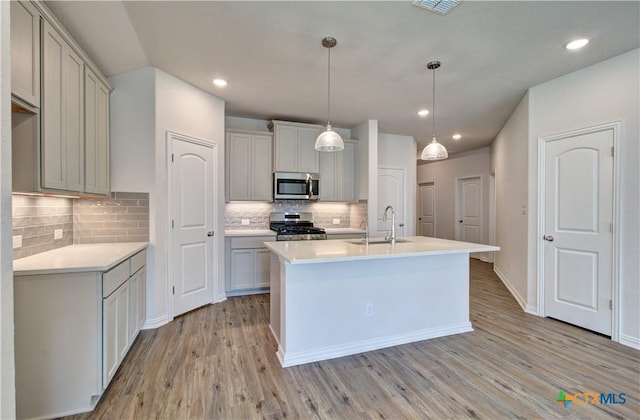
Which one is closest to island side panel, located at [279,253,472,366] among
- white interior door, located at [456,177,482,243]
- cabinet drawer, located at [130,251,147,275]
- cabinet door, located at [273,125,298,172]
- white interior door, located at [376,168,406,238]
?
cabinet drawer, located at [130,251,147,275]

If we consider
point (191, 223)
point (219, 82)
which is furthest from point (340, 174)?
point (191, 223)

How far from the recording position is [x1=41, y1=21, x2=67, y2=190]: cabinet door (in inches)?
74.0

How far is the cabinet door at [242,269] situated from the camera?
407 cm

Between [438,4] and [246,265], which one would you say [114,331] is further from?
[438,4]

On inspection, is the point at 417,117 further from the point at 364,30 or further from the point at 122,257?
the point at 122,257

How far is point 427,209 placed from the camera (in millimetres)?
8070

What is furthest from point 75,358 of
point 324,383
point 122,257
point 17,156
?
point 324,383

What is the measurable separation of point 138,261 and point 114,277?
0.66 meters

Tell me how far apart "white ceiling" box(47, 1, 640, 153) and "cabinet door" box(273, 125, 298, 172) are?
69 centimetres

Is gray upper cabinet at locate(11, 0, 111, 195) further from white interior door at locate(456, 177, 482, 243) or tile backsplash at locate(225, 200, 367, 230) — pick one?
white interior door at locate(456, 177, 482, 243)

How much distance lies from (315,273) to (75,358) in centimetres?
163

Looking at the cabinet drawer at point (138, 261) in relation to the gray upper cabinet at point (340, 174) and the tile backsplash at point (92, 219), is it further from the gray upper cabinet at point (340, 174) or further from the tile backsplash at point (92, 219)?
the gray upper cabinet at point (340, 174)

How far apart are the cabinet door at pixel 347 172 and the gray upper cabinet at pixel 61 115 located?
3.41 meters

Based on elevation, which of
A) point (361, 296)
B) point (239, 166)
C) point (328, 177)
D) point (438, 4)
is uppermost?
point (438, 4)
